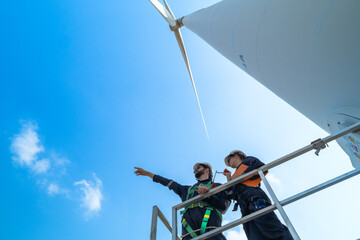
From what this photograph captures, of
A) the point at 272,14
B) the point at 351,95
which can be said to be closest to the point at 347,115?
the point at 351,95

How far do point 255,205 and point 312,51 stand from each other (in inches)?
87.5

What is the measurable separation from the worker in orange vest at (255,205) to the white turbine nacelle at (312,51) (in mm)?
1292

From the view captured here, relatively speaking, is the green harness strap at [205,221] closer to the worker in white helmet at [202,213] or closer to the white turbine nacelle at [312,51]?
the worker in white helmet at [202,213]

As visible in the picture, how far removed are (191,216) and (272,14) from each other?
130 inches

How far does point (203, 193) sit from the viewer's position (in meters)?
3.34

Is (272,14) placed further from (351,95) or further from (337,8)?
(351,95)

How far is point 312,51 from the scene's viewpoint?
6.82 feet

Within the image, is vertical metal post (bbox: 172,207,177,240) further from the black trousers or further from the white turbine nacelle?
the white turbine nacelle

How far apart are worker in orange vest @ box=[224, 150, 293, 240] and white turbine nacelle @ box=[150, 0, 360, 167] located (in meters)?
1.29

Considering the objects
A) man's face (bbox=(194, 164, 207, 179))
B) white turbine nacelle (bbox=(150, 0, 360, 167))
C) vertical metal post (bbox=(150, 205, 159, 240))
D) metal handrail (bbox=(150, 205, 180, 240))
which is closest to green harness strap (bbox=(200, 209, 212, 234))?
metal handrail (bbox=(150, 205, 180, 240))

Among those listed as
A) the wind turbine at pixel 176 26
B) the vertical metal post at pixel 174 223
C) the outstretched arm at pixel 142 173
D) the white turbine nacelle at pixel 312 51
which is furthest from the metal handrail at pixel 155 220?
the wind turbine at pixel 176 26

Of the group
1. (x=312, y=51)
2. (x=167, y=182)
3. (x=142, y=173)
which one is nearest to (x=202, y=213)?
(x=167, y=182)

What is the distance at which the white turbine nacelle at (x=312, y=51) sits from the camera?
1.77m

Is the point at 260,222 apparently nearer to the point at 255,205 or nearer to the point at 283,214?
the point at 255,205
